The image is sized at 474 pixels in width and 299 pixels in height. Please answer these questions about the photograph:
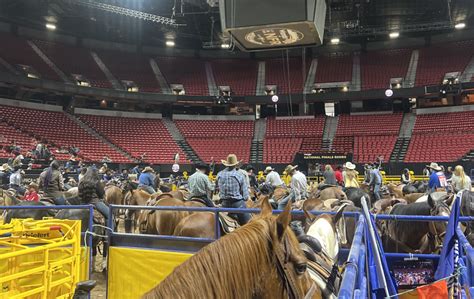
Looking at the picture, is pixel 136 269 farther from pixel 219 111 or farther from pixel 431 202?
pixel 219 111

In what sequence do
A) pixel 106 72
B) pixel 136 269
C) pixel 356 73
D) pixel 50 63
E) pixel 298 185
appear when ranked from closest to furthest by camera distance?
pixel 136 269, pixel 298 185, pixel 50 63, pixel 106 72, pixel 356 73

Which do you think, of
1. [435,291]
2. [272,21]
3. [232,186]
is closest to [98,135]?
[232,186]

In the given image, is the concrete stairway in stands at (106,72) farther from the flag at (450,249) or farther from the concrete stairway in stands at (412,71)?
the flag at (450,249)

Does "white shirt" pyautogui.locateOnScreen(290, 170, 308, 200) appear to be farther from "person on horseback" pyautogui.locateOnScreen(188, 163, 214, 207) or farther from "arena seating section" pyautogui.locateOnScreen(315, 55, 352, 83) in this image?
"arena seating section" pyautogui.locateOnScreen(315, 55, 352, 83)

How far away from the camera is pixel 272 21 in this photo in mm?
5434

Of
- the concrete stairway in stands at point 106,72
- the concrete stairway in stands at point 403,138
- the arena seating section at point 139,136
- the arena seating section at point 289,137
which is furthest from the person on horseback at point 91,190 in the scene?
the concrete stairway in stands at point 106,72

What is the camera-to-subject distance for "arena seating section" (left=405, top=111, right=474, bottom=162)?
80.9ft

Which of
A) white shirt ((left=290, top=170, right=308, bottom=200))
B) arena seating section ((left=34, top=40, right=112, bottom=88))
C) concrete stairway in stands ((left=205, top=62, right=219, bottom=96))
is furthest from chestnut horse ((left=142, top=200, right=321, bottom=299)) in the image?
concrete stairway in stands ((left=205, top=62, right=219, bottom=96))

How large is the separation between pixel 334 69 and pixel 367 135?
8.26 meters

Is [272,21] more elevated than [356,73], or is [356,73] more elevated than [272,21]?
[356,73]

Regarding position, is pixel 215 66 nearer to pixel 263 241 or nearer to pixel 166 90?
pixel 166 90

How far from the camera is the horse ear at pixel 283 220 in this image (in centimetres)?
152

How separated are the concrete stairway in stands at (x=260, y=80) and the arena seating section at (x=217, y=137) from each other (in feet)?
9.71

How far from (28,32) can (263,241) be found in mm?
35902
